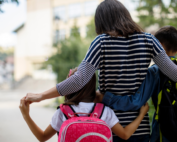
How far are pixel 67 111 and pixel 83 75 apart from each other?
0.26 metres

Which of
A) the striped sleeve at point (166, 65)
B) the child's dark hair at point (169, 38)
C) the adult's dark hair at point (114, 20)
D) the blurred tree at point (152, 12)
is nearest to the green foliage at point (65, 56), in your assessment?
the blurred tree at point (152, 12)

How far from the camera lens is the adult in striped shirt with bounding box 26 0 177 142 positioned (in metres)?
1.23

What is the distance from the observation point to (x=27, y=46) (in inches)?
1016

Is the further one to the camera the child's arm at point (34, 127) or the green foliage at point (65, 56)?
the green foliage at point (65, 56)

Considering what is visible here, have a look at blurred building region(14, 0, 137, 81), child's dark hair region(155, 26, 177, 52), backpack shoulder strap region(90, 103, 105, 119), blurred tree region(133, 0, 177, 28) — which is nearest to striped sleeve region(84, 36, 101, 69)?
backpack shoulder strap region(90, 103, 105, 119)

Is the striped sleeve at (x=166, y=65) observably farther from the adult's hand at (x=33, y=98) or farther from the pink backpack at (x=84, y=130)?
the adult's hand at (x=33, y=98)

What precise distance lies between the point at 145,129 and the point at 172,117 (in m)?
0.20

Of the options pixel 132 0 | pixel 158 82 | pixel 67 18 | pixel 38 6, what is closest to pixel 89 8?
pixel 67 18

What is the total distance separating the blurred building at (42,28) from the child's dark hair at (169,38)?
2006 cm

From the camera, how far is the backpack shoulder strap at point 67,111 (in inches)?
48.9

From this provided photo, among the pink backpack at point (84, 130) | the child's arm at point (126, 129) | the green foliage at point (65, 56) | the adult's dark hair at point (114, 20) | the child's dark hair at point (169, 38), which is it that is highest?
the adult's dark hair at point (114, 20)

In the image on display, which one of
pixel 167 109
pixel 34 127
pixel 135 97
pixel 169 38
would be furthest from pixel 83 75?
pixel 169 38

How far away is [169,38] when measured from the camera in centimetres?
160

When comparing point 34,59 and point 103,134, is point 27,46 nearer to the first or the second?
point 34,59
